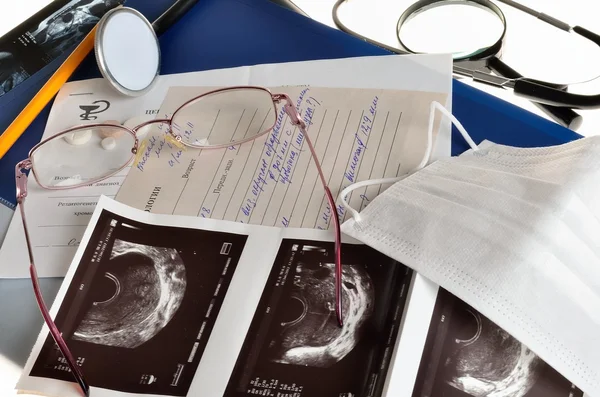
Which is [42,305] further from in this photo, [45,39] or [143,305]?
[45,39]

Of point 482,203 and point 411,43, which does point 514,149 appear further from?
point 411,43

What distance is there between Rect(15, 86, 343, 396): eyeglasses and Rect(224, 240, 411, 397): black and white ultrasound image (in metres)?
0.14

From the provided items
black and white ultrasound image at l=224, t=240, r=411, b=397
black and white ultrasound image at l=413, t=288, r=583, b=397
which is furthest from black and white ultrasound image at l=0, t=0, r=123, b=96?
black and white ultrasound image at l=413, t=288, r=583, b=397

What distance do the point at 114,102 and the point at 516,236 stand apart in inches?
16.7

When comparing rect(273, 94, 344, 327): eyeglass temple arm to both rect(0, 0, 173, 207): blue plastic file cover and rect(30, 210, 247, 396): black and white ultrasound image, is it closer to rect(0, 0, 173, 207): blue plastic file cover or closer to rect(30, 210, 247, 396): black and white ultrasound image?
rect(30, 210, 247, 396): black and white ultrasound image

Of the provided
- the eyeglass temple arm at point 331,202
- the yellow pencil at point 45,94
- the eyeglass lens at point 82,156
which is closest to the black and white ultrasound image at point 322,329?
the eyeglass temple arm at point 331,202

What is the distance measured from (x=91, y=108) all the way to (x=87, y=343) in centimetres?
27

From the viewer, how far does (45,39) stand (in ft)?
2.28

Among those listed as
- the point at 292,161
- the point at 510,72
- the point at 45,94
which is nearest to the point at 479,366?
the point at 292,161

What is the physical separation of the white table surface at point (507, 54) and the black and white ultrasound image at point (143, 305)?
1.5 inches

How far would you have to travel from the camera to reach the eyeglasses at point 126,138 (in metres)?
0.59

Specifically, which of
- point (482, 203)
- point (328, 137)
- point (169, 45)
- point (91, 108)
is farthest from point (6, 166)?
point (482, 203)

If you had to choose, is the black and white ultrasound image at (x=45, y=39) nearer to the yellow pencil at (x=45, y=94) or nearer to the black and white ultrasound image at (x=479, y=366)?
the yellow pencil at (x=45, y=94)

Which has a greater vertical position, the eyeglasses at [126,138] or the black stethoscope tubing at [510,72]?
the black stethoscope tubing at [510,72]
